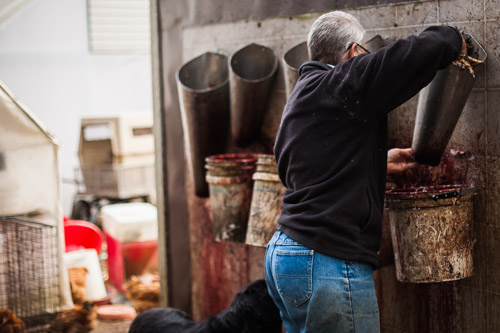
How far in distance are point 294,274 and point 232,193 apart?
50.0 inches

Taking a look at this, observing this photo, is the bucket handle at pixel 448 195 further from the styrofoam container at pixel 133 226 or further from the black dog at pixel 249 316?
Answer: the styrofoam container at pixel 133 226

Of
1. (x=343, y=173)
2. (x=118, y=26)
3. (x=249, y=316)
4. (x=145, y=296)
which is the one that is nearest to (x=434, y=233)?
(x=343, y=173)

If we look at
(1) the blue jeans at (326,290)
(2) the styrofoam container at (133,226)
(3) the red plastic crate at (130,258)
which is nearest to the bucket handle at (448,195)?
(1) the blue jeans at (326,290)

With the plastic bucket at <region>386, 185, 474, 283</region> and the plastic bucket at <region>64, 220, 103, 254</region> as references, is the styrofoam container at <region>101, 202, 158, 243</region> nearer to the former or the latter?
the plastic bucket at <region>64, 220, 103, 254</region>

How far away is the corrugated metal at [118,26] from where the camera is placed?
34.2ft

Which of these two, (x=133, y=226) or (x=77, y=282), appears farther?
(x=133, y=226)

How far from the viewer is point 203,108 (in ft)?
13.0

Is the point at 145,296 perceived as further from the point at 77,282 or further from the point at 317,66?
the point at 317,66

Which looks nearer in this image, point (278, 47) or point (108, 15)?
point (278, 47)

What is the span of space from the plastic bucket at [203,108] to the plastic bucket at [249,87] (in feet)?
0.31

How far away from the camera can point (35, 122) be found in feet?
15.5

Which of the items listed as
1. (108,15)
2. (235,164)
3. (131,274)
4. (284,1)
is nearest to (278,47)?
(284,1)

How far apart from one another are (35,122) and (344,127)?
299 cm

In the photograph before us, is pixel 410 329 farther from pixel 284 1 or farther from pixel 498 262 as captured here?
pixel 284 1
